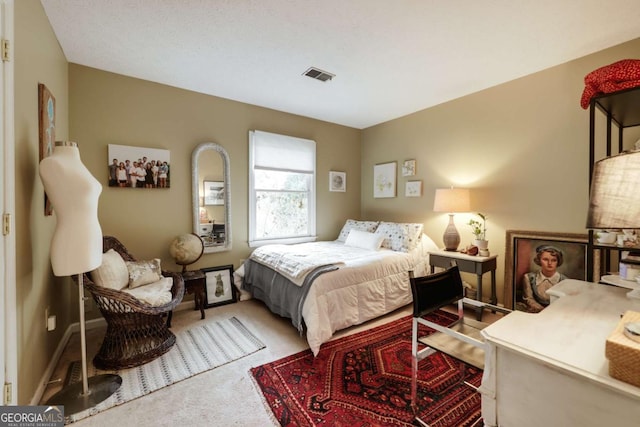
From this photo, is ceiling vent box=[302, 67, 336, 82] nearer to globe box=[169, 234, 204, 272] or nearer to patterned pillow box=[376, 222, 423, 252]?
patterned pillow box=[376, 222, 423, 252]

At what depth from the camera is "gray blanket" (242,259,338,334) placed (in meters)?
2.47

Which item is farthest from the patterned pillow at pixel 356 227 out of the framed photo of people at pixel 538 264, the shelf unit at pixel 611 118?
the shelf unit at pixel 611 118

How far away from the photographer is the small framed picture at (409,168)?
3963 millimetres

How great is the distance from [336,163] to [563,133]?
2.85m

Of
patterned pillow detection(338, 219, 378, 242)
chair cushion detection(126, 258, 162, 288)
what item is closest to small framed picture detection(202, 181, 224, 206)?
chair cushion detection(126, 258, 162, 288)

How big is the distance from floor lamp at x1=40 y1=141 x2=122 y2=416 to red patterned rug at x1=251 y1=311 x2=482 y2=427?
1144mm

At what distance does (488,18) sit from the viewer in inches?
77.4

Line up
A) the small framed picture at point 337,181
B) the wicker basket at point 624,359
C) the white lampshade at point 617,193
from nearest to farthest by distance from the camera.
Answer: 1. the wicker basket at point 624,359
2. the white lampshade at point 617,193
3. the small framed picture at point 337,181

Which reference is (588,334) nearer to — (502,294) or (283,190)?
(502,294)

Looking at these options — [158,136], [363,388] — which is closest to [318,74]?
[158,136]

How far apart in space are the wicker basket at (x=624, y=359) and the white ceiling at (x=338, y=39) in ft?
6.81

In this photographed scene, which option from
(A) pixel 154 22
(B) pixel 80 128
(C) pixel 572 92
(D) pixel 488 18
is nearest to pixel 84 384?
(B) pixel 80 128

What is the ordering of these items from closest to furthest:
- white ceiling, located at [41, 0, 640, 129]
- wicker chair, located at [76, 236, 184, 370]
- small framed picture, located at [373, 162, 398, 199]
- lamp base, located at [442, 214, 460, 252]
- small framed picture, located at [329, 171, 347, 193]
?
white ceiling, located at [41, 0, 640, 129] → wicker chair, located at [76, 236, 184, 370] → lamp base, located at [442, 214, 460, 252] → small framed picture, located at [373, 162, 398, 199] → small framed picture, located at [329, 171, 347, 193]

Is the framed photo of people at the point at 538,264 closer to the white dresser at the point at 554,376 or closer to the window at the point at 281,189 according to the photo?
the white dresser at the point at 554,376
